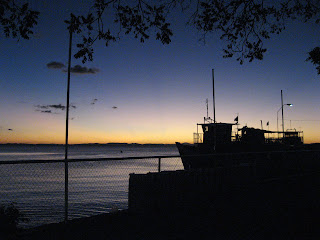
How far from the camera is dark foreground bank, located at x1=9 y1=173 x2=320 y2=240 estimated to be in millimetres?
5379

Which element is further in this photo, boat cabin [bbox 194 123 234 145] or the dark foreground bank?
boat cabin [bbox 194 123 234 145]

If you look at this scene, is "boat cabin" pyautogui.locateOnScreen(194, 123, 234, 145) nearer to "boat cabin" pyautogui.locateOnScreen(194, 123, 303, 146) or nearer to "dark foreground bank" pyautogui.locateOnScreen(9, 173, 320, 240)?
"boat cabin" pyautogui.locateOnScreen(194, 123, 303, 146)

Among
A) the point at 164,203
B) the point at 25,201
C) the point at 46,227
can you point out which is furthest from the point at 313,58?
the point at 25,201

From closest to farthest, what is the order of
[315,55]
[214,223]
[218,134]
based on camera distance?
1. [214,223]
2. [315,55]
3. [218,134]

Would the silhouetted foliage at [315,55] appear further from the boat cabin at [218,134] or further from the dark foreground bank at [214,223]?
the boat cabin at [218,134]

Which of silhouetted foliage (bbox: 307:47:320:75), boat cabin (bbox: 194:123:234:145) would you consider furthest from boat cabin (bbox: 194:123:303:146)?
silhouetted foliage (bbox: 307:47:320:75)

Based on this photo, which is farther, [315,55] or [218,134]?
[218,134]

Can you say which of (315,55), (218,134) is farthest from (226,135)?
(315,55)

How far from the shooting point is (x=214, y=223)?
20.2 feet

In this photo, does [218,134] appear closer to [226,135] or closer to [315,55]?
[226,135]

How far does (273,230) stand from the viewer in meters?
5.61

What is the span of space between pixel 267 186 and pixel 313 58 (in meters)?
5.36

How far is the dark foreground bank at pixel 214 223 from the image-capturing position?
5.38 meters

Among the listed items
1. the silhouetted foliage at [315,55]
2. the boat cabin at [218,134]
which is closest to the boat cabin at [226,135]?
the boat cabin at [218,134]
